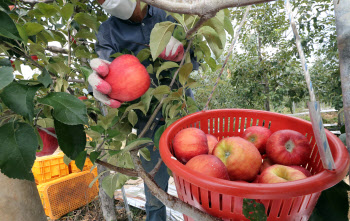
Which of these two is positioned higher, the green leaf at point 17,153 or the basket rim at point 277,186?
→ the basket rim at point 277,186

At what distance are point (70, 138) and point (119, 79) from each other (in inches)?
9.0

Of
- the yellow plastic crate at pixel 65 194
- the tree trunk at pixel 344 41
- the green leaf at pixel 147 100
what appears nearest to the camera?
the tree trunk at pixel 344 41

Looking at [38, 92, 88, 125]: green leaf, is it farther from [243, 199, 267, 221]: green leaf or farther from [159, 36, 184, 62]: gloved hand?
[159, 36, 184, 62]: gloved hand

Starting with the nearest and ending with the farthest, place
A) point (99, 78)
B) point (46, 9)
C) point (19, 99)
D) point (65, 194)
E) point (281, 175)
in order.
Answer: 1. point (19, 99)
2. point (281, 175)
3. point (99, 78)
4. point (46, 9)
5. point (65, 194)

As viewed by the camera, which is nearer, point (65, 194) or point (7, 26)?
point (7, 26)

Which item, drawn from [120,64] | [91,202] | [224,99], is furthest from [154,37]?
[224,99]

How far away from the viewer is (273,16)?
3.26 metres

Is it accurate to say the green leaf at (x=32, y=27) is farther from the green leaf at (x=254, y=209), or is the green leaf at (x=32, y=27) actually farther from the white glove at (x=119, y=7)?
the green leaf at (x=254, y=209)

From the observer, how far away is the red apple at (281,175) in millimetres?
461

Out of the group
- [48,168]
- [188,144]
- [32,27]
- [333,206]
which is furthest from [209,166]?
[48,168]

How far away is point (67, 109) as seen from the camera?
1.31 ft

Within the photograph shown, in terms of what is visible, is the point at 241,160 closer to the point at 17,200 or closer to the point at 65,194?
the point at 17,200

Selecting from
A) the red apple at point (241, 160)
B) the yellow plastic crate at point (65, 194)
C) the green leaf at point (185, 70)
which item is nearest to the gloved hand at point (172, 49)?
the green leaf at point (185, 70)

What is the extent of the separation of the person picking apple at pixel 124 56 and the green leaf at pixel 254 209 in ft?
1.41
